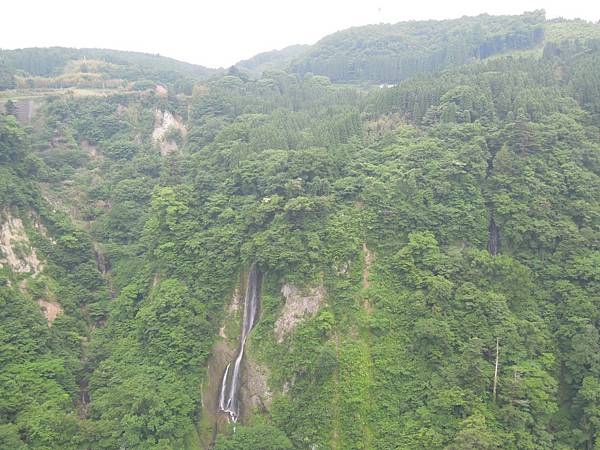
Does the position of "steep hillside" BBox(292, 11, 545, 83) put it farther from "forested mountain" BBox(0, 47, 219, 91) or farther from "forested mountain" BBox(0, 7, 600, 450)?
"forested mountain" BBox(0, 7, 600, 450)

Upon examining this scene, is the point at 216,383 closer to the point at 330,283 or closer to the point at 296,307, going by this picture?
the point at 296,307

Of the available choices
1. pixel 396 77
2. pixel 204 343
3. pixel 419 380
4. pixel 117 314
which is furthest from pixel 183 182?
pixel 396 77

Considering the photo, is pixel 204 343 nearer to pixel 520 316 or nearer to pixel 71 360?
pixel 71 360

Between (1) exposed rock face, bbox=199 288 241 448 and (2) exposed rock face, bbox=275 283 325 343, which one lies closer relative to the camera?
(1) exposed rock face, bbox=199 288 241 448

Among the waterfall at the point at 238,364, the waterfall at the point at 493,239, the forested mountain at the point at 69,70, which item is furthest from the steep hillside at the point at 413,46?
the waterfall at the point at 238,364

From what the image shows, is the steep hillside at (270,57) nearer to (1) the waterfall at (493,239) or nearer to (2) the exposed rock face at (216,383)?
(1) the waterfall at (493,239)

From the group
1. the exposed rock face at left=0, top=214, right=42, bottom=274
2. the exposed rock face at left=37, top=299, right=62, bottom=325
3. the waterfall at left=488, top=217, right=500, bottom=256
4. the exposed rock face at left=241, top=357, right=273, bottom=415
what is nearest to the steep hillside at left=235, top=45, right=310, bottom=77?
the exposed rock face at left=0, top=214, right=42, bottom=274
